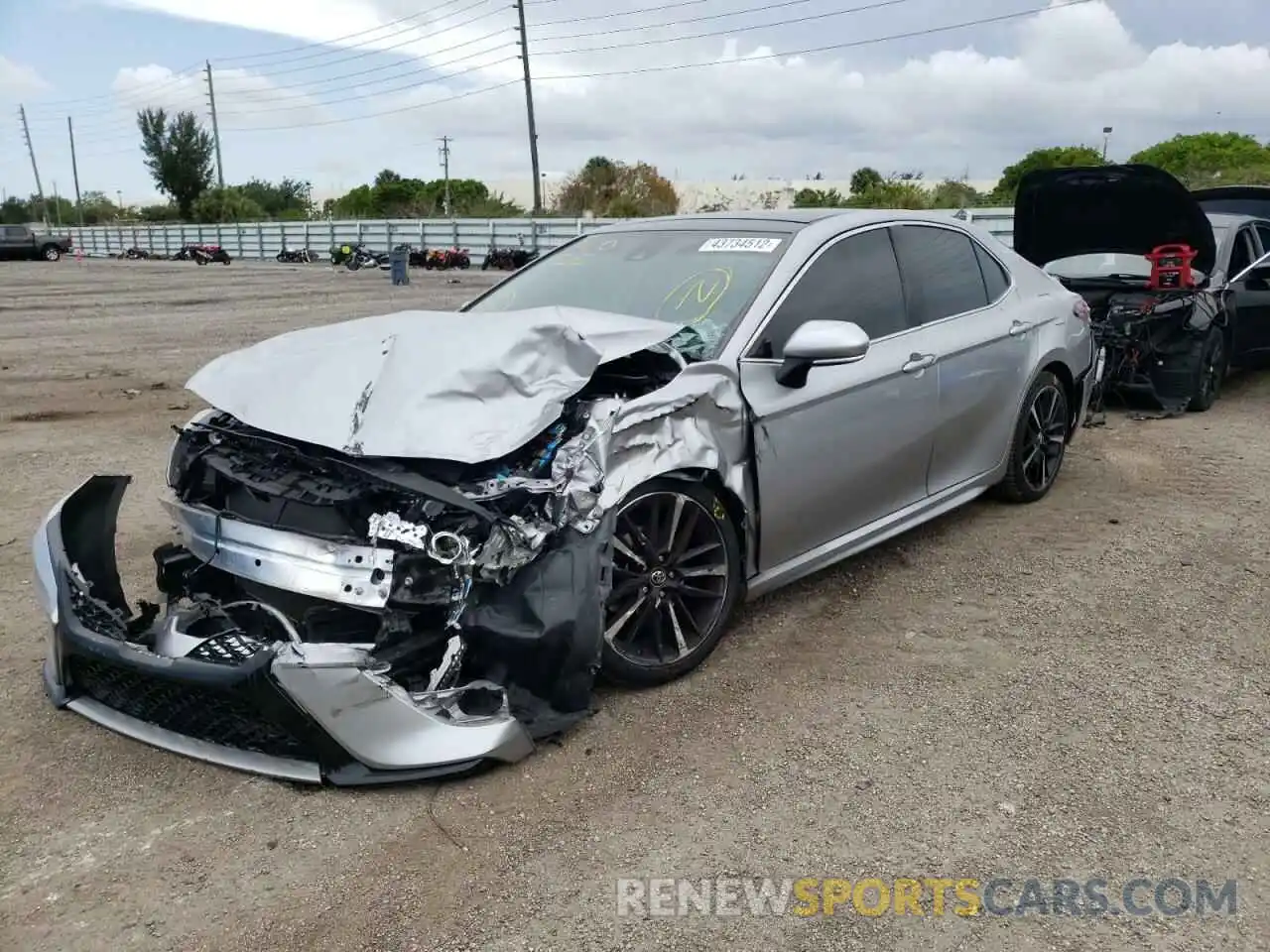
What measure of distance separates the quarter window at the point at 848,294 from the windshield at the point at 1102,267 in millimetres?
4422

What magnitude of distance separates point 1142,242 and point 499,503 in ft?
22.5

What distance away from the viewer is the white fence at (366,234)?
32.5m

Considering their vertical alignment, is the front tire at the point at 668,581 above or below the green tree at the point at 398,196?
below

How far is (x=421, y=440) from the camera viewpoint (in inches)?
115

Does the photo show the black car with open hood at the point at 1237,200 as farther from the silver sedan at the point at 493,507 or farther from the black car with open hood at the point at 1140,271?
the silver sedan at the point at 493,507

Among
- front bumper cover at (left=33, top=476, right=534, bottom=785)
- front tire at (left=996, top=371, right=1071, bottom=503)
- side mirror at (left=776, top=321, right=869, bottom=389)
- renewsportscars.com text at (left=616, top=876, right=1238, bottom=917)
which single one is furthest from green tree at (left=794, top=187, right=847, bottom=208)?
renewsportscars.com text at (left=616, top=876, right=1238, bottom=917)

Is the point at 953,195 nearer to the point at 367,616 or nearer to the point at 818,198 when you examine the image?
the point at 818,198

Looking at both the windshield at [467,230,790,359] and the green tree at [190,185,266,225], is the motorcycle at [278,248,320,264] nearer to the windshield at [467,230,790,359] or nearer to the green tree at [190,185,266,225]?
the green tree at [190,185,266,225]

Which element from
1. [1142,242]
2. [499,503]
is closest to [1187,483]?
[1142,242]

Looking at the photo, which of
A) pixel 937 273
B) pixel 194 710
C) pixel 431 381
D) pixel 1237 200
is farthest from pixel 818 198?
pixel 194 710

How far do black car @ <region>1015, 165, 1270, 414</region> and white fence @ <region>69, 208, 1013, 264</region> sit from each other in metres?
14.3

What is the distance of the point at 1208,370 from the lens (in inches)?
316

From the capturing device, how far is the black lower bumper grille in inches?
106

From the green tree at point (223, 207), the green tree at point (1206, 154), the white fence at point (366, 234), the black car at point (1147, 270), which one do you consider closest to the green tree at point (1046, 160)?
the green tree at point (1206, 154)
